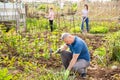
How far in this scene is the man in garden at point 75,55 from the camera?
7.59m

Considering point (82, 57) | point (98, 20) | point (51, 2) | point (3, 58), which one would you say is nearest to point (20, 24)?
point (98, 20)

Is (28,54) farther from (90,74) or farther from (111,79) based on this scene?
(111,79)

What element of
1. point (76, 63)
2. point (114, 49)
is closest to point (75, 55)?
point (76, 63)

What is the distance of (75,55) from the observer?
7.74m

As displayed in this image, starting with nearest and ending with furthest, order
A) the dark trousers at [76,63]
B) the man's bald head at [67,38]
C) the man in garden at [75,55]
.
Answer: the man's bald head at [67,38] < the man in garden at [75,55] < the dark trousers at [76,63]

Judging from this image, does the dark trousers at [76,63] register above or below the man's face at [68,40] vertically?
below

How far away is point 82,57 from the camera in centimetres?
810

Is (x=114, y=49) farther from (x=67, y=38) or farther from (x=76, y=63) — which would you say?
(x=67, y=38)

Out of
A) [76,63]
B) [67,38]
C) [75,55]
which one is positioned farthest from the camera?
[76,63]

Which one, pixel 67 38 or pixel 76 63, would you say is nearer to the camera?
pixel 67 38

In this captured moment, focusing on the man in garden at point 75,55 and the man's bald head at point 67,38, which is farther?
the man in garden at point 75,55

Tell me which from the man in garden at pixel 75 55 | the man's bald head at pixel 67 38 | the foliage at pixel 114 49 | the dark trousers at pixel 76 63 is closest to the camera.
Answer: the man's bald head at pixel 67 38

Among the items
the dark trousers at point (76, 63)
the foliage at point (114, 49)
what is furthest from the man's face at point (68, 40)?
the foliage at point (114, 49)

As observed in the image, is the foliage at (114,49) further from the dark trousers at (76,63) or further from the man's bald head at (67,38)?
the man's bald head at (67,38)
